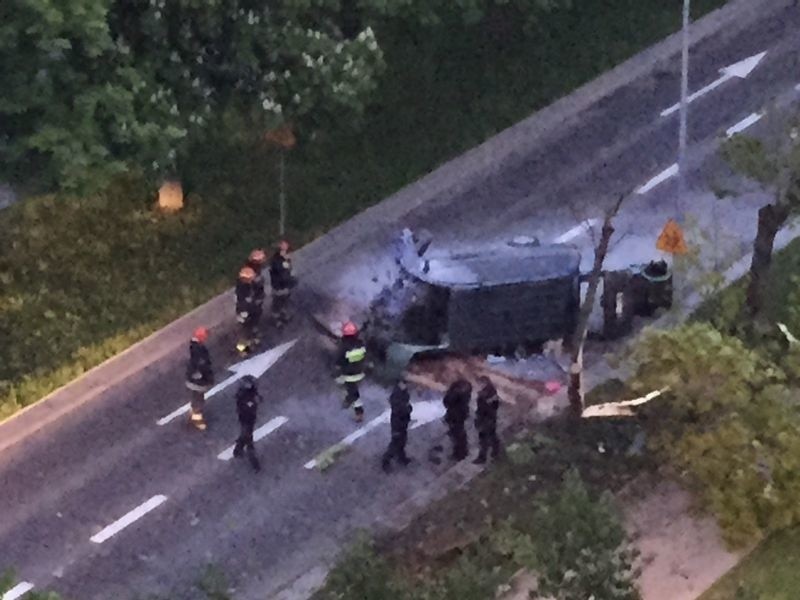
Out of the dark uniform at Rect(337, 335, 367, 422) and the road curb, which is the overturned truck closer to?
the dark uniform at Rect(337, 335, 367, 422)

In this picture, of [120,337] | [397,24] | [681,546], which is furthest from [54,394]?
[397,24]

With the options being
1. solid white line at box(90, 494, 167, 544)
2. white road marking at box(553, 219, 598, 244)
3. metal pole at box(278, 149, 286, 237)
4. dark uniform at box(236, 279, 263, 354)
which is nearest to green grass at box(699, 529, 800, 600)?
solid white line at box(90, 494, 167, 544)

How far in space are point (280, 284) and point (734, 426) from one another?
23.9ft

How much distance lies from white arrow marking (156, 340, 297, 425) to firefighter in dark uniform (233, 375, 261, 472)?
127 cm

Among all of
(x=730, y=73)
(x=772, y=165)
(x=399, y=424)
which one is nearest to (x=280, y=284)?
(x=399, y=424)

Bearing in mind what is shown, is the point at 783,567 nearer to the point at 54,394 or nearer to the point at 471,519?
the point at 471,519

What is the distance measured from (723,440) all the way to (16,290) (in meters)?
10.9

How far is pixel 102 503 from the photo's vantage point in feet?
57.3

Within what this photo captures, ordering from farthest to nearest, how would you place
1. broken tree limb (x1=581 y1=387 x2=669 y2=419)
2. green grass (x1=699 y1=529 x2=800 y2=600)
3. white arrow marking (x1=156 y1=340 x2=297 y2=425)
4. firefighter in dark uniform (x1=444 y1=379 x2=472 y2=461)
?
white arrow marking (x1=156 y1=340 x2=297 y2=425) < firefighter in dark uniform (x1=444 y1=379 x2=472 y2=461) < broken tree limb (x1=581 y1=387 x2=669 y2=419) < green grass (x1=699 y1=529 x2=800 y2=600)

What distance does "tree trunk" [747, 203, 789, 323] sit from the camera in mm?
18312

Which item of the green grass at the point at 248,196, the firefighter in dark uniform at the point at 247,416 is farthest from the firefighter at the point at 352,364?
the green grass at the point at 248,196

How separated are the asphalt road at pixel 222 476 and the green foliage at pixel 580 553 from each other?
4268 millimetres

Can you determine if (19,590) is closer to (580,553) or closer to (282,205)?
(580,553)

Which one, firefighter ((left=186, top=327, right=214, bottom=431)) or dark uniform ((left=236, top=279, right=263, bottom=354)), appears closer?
firefighter ((left=186, top=327, right=214, bottom=431))
